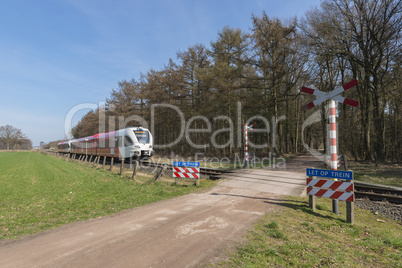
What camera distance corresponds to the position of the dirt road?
3509 mm

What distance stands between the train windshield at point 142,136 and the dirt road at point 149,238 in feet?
44.0

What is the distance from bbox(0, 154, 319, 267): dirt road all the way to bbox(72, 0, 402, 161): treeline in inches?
594

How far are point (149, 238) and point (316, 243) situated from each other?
3.27 metres

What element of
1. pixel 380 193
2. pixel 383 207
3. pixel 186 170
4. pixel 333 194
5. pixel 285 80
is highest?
pixel 285 80

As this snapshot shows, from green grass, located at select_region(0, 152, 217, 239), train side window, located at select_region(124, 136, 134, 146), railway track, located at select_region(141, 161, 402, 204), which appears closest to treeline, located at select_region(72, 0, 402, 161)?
train side window, located at select_region(124, 136, 134, 146)

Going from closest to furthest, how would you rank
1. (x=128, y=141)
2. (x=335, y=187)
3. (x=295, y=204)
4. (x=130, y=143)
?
(x=335, y=187), (x=295, y=204), (x=130, y=143), (x=128, y=141)

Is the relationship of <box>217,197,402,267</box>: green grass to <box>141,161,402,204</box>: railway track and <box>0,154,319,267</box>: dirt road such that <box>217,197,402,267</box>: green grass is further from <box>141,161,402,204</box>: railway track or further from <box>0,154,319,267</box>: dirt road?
<box>141,161,402,204</box>: railway track

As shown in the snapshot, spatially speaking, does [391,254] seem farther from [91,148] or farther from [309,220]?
[91,148]

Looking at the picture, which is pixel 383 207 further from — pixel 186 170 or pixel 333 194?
pixel 186 170

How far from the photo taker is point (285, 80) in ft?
71.2

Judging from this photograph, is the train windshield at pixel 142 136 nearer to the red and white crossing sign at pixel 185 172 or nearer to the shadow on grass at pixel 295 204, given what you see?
the red and white crossing sign at pixel 185 172

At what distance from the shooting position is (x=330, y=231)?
4.96 metres

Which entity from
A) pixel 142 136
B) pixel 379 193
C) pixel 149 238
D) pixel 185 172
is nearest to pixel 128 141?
pixel 142 136

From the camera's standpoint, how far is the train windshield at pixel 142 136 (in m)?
19.8
